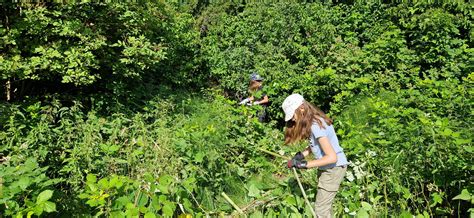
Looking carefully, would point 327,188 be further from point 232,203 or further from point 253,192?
point 232,203

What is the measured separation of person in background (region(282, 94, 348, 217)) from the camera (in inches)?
120

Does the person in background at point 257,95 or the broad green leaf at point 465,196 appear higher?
the broad green leaf at point 465,196

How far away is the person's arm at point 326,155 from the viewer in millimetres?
3000

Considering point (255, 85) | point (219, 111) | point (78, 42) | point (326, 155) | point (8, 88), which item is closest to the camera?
point (326, 155)

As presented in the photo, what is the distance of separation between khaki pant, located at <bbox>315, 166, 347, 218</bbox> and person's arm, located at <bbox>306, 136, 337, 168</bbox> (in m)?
0.24

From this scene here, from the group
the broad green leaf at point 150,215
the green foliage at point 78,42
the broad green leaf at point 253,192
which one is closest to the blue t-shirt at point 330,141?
the broad green leaf at point 253,192

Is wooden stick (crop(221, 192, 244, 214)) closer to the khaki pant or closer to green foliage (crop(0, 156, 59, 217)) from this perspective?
the khaki pant

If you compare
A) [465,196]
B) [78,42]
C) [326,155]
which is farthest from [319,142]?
[78,42]

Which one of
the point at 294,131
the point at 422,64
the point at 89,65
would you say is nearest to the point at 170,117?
the point at 89,65

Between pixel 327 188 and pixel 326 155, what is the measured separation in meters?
0.38

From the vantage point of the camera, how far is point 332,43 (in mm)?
7234

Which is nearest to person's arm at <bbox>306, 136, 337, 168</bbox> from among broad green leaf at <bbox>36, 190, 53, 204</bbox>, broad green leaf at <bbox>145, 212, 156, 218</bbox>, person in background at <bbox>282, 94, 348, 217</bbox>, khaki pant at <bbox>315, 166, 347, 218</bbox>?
person in background at <bbox>282, 94, 348, 217</bbox>

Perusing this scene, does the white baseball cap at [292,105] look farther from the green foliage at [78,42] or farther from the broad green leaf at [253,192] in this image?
the green foliage at [78,42]

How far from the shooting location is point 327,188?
3.24m
